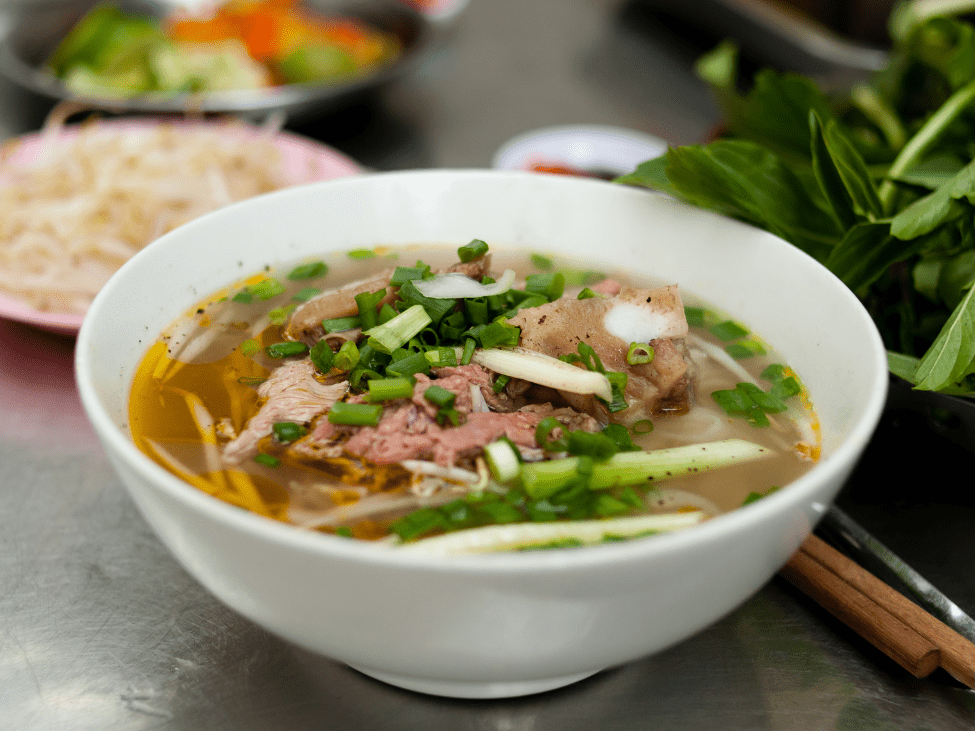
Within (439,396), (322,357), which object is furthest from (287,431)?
(439,396)

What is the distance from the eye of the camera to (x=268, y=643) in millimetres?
1566

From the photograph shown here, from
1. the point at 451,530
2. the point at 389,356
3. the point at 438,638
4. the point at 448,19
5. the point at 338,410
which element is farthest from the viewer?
the point at 448,19

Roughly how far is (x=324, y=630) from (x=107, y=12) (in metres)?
4.06

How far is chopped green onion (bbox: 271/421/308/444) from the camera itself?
1532 millimetres

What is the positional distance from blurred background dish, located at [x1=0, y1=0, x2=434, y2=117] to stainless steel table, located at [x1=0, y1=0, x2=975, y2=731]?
4.91 ft

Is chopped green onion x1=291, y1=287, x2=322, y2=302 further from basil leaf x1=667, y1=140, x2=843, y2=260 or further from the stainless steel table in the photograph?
basil leaf x1=667, y1=140, x2=843, y2=260

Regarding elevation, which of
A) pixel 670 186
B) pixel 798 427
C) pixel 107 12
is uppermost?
pixel 670 186

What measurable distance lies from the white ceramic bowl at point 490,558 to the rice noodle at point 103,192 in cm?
96

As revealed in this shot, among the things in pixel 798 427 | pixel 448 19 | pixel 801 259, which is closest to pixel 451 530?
pixel 798 427

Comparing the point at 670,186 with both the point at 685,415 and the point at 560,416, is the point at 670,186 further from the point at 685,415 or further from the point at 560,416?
the point at 560,416

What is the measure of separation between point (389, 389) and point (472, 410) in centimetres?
17

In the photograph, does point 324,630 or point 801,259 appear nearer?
point 324,630

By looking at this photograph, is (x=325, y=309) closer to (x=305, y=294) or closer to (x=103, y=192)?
(x=305, y=294)

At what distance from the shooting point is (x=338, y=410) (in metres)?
1.51
